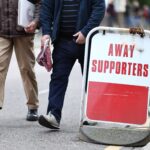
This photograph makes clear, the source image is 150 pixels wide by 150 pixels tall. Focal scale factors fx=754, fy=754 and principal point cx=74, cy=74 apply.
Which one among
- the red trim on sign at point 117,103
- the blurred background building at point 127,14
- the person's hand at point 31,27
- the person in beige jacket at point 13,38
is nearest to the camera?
the red trim on sign at point 117,103

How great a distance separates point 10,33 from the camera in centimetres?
869

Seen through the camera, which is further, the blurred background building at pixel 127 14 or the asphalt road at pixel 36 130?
the blurred background building at pixel 127 14

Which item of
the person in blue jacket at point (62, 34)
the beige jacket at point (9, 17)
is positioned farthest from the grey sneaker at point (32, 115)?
the beige jacket at point (9, 17)

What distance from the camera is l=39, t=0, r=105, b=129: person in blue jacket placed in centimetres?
807

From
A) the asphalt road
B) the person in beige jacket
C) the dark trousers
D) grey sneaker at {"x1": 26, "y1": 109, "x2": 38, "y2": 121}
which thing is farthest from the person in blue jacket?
grey sneaker at {"x1": 26, "y1": 109, "x2": 38, "y2": 121}

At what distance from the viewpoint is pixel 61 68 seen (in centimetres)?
820

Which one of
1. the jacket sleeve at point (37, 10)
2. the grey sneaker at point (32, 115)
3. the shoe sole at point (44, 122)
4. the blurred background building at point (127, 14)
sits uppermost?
the jacket sleeve at point (37, 10)

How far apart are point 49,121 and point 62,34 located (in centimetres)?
→ 96

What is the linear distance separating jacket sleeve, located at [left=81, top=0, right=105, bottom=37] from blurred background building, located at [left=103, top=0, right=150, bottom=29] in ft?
12.4

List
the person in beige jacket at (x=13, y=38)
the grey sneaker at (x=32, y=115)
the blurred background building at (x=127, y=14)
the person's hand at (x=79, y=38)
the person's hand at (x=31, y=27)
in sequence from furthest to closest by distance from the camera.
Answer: the blurred background building at (x=127, y=14), the grey sneaker at (x=32, y=115), the person in beige jacket at (x=13, y=38), the person's hand at (x=31, y=27), the person's hand at (x=79, y=38)

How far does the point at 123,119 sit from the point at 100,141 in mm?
346

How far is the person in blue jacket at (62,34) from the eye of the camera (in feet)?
26.5

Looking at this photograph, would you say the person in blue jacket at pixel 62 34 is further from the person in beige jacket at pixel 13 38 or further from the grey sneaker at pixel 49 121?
the person in beige jacket at pixel 13 38

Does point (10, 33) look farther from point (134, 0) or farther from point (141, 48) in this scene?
point (134, 0)
